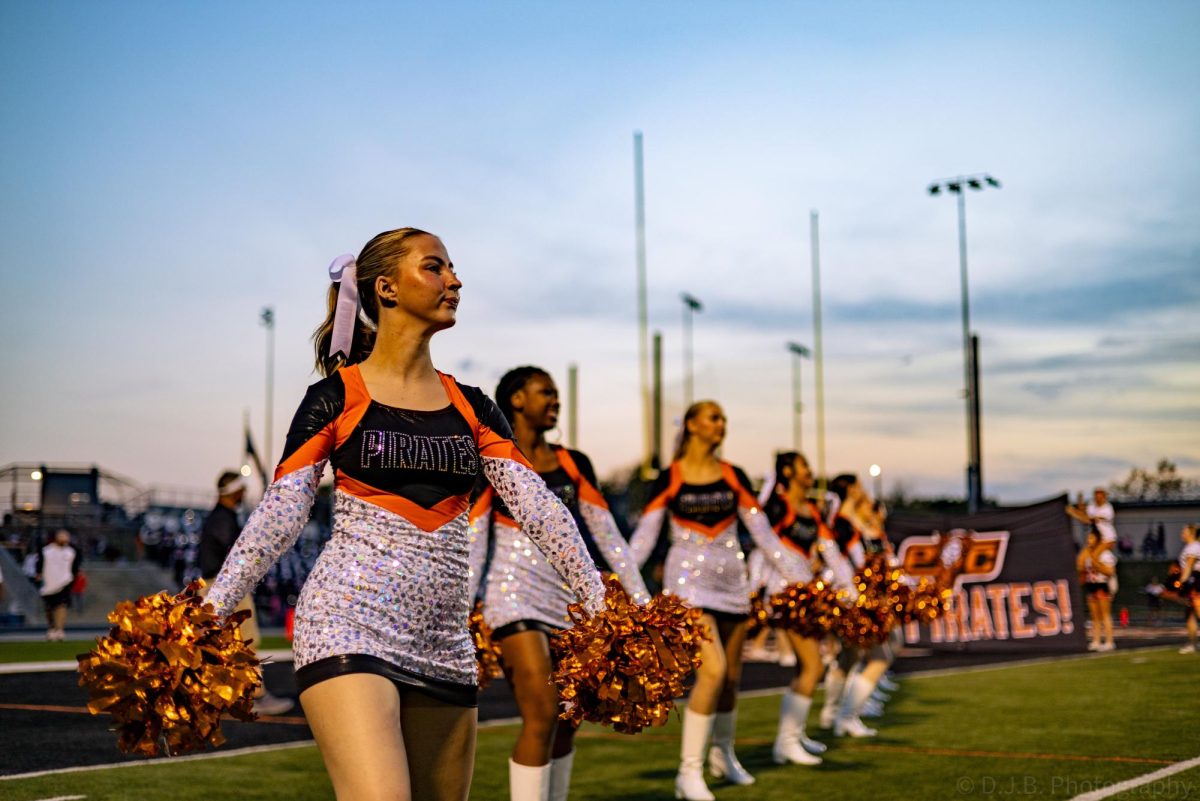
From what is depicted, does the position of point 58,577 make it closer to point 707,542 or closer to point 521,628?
point 707,542

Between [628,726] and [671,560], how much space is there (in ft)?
14.9

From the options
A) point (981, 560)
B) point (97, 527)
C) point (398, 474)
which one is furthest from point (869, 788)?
point (97, 527)

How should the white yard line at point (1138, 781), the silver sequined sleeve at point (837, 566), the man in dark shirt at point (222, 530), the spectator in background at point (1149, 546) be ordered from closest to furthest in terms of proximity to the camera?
the white yard line at point (1138, 781)
the silver sequined sleeve at point (837, 566)
the man in dark shirt at point (222, 530)
the spectator in background at point (1149, 546)

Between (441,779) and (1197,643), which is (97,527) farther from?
(441,779)

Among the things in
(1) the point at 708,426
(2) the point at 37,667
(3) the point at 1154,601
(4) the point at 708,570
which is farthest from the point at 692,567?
(3) the point at 1154,601

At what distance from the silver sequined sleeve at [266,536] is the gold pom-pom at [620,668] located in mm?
840

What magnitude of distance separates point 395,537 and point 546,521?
507 millimetres

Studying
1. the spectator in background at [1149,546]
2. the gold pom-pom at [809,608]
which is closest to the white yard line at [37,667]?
the gold pom-pom at [809,608]

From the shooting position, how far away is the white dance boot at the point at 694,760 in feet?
26.2

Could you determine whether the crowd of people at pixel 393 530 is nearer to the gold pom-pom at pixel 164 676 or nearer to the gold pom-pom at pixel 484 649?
the gold pom-pom at pixel 164 676

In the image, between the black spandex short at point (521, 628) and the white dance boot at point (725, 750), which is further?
the white dance boot at point (725, 750)

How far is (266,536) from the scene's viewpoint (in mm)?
3541

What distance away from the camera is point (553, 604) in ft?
21.0

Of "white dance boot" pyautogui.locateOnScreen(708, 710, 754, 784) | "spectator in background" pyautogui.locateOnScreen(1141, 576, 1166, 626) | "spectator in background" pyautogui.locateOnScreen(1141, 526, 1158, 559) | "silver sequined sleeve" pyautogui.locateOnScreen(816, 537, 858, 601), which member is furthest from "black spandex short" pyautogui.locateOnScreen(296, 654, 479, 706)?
"spectator in background" pyautogui.locateOnScreen(1141, 526, 1158, 559)
